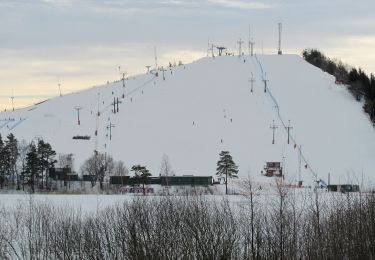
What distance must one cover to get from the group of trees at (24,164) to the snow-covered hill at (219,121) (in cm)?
608

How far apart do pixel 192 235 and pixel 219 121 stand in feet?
227

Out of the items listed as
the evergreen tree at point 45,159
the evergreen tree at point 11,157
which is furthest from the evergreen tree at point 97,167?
the evergreen tree at point 11,157

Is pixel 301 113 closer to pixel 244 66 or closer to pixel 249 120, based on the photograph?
pixel 249 120

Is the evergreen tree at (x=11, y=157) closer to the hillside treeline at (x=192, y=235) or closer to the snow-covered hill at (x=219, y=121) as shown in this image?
the snow-covered hill at (x=219, y=121)

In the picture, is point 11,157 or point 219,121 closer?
point 11,157

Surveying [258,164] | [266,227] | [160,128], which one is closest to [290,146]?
[258,164]

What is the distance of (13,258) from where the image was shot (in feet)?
88.5

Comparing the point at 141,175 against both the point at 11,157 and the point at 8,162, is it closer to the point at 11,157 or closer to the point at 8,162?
the point at 8,162

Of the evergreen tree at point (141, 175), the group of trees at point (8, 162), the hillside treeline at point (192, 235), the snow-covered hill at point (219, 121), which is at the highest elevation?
the snow-covered hill at point (219, 121)

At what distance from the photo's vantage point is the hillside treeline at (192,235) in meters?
25.6

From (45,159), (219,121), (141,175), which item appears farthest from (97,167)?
(219,121)

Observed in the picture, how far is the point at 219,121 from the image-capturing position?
9544 cm

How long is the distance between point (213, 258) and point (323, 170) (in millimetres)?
54683

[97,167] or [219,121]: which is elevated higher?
[219,121]
